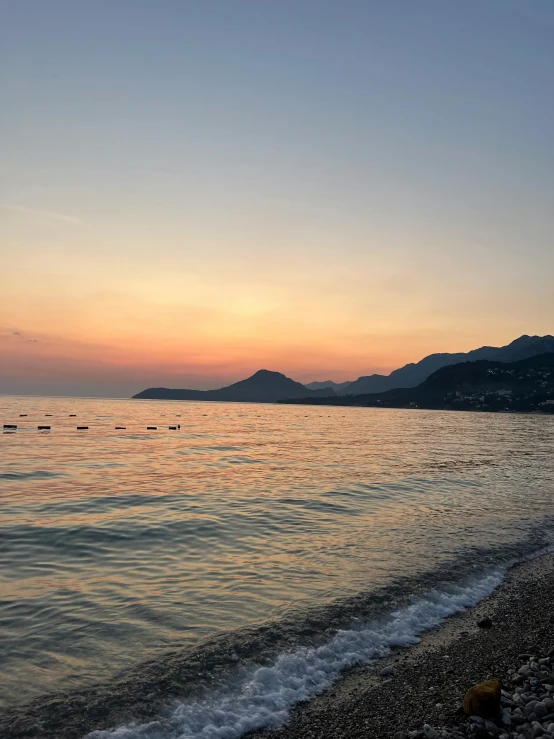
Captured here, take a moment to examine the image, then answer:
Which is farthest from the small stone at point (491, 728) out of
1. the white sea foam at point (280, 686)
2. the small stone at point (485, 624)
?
the small stone at point (485, 624)

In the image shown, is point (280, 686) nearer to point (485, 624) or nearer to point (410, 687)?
point (410, 687)

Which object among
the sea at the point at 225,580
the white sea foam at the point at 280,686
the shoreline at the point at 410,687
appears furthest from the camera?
the sea at the point at 225,580

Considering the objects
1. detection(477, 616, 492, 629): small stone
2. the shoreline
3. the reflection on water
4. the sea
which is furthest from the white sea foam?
the reflection on water

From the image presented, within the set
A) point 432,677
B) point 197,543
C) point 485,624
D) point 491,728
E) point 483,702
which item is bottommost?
point 485,624

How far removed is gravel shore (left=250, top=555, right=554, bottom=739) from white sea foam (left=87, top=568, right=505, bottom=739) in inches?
11.7

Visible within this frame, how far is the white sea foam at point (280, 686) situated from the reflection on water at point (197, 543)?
1.66m

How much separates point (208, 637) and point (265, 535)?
9074mm

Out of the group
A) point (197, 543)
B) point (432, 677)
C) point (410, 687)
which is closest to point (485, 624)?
point (432, 677)

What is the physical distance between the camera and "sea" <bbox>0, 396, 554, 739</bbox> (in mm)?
9133

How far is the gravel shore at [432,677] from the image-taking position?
784 centimetres

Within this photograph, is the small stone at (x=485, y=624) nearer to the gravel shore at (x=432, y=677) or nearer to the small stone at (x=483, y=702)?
the gravel shore at (x=432, y=677)

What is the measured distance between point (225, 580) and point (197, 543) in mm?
4435

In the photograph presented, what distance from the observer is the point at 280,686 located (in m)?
9.32

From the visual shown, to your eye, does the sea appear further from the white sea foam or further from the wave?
the wave
